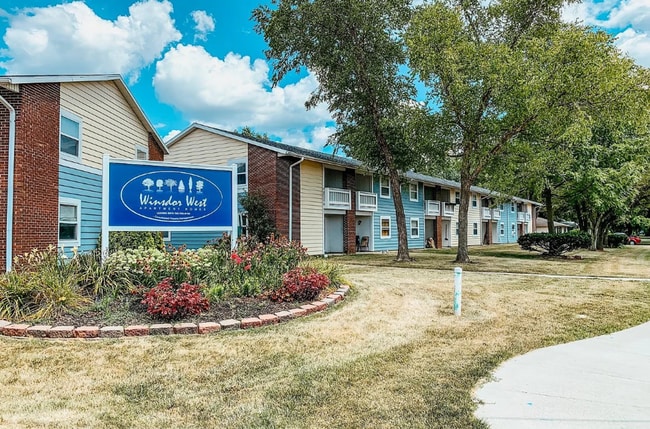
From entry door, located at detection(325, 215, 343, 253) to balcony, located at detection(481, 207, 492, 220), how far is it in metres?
18.3

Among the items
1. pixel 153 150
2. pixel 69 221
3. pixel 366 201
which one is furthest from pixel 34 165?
pixel 366 201

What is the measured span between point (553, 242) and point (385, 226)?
9.28 metres

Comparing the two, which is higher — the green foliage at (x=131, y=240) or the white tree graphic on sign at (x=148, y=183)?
the white tree graphic on sign at (x=148, y=183)

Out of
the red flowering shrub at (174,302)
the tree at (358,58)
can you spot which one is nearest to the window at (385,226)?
the tree at (358,58)

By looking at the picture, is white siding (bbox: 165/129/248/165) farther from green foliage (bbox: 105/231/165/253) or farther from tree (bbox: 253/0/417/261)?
green foliage (bbox: 105/231/165/253)

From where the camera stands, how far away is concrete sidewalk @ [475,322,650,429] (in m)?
3.08

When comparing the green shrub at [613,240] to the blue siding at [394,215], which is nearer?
the blue siding at [394,215]

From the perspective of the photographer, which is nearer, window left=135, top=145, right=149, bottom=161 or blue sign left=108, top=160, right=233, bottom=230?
blue sign left=108, top=160, right=233, bottom=230

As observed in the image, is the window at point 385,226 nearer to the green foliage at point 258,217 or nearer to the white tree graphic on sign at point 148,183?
the green foliage at point 258,217

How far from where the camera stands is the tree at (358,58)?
52.4ft

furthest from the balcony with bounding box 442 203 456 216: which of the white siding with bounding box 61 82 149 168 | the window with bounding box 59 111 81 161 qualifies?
the window with bounding box 59 111 81 161

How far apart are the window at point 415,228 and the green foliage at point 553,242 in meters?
8.11

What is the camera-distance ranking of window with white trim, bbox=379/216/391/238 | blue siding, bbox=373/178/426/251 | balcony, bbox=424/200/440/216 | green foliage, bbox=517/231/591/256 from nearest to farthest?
green foliage, bbox=517/231/591/256 → blue siding, bbox=373/178/426/251 → window with white trim, bbox=379/216/391/238 → balcony, bbox=424/200/440/216

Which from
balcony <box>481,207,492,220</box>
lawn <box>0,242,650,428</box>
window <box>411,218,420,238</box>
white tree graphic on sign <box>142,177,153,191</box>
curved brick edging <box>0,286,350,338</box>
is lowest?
lawn <box>0,242,650,428</box>
